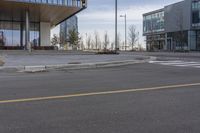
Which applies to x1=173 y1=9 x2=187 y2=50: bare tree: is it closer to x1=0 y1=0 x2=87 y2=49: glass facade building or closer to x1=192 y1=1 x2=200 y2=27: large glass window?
x1=192 y1=1 x2=200 y2=27: large glass window

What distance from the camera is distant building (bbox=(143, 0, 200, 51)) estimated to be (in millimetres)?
92500

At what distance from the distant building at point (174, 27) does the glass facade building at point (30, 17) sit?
126 feet

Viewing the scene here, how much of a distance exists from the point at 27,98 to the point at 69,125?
305 cm

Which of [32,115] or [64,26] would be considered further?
[64,26]

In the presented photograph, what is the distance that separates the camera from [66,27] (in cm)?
11825

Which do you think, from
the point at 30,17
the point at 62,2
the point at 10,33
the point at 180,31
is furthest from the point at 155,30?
the point at 62,2

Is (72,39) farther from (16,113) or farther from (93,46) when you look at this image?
(16,113)

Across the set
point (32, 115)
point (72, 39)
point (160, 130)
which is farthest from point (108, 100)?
point (72, 39)

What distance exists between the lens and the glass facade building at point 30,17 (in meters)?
52.5

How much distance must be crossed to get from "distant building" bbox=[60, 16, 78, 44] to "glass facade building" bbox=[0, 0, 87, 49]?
28194 mm

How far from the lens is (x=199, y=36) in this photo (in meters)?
91.0

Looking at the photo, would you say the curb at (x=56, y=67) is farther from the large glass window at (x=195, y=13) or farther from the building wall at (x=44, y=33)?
the large glass window at (x=195, y=13)

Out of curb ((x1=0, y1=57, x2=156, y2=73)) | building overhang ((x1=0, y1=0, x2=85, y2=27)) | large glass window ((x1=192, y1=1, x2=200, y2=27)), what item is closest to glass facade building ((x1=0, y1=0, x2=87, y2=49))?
building overhang ((x1=0, y1=0, x2=85, y2=27))

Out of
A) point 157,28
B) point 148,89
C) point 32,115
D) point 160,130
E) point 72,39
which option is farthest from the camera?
point 157,28
